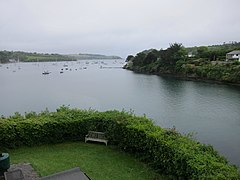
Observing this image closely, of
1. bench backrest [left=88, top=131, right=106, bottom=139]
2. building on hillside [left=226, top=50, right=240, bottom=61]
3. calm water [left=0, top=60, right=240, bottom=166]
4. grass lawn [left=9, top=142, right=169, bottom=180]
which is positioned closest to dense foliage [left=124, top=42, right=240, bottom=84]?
building on hillside [left=226, top=50, right=240, bottom=61]

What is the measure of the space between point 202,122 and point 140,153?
1850 cm

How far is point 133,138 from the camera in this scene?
A: 11.2 m

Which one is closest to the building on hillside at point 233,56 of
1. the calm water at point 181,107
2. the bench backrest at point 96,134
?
the calm water at point 181,107

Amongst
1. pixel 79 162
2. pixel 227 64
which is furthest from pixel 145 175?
pixel 227 64

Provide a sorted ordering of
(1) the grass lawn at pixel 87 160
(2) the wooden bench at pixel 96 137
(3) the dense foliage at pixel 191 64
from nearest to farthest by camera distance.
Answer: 1. (1) the grass lawn at pixel 87 160
2. (2) the wooden bench at pixel 96 137
3. (3) the dense foliage at pixel 191 64

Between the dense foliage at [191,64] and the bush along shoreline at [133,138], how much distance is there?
52.1 meters

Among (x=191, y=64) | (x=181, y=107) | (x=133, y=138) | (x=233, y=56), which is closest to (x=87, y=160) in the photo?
(x=133, y=138)

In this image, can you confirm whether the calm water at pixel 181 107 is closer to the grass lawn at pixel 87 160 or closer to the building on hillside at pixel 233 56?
the grass lawn at pixel 87 160

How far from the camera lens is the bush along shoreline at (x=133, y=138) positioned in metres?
7.60

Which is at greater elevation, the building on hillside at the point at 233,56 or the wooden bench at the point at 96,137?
the building on hillside at the point at 233,56

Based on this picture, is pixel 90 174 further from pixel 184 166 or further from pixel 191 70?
pixel 191 70

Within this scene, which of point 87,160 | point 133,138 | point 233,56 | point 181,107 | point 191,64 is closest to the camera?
point 87,160

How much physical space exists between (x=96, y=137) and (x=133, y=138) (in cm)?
259

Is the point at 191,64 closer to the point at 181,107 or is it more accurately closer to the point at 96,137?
the point at 181,107
